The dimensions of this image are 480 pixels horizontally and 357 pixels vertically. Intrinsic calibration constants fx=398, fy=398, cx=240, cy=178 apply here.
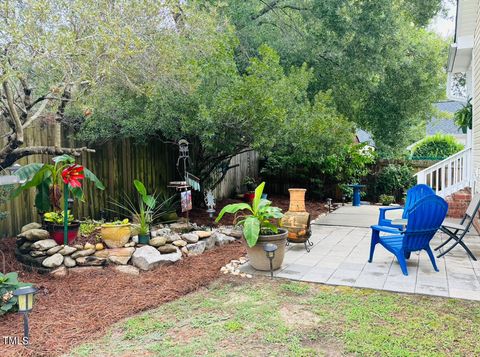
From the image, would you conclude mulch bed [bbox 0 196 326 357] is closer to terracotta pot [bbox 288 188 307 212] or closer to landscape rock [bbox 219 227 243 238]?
landscape rock [bbox 219 227 243 238]

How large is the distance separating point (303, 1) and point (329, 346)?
819 cm

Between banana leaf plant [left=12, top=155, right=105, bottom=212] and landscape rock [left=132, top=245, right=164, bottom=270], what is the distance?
98cm

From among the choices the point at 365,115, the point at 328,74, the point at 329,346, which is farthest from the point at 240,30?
the point at 329,346

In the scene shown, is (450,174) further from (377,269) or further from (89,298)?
(89,298)

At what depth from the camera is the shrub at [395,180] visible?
1177 cm

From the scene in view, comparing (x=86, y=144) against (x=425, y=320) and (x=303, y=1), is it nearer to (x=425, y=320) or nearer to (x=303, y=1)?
(x=425, y=320)

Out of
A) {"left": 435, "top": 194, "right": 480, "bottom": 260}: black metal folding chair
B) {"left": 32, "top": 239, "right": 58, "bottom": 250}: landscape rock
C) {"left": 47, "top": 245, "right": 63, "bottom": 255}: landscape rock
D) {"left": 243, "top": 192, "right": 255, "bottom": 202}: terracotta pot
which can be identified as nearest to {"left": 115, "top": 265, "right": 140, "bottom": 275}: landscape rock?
{"left": 47, "top": 245, "right": 63, "bottom": 255}: landscape rock

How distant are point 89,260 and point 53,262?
Result: 0.39 m

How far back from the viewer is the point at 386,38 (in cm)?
898

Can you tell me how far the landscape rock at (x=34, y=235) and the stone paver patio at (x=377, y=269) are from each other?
2.47 metres

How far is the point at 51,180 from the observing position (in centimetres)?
489

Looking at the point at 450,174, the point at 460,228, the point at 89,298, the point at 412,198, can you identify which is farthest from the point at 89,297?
the point at 450,174

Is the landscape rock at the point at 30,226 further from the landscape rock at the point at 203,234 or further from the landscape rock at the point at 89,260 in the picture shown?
the landscape rock at the point at 203,234

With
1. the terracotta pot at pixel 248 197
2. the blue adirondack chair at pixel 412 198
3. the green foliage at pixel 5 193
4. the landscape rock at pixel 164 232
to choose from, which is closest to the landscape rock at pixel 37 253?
the green foliage at pixel 5 193
